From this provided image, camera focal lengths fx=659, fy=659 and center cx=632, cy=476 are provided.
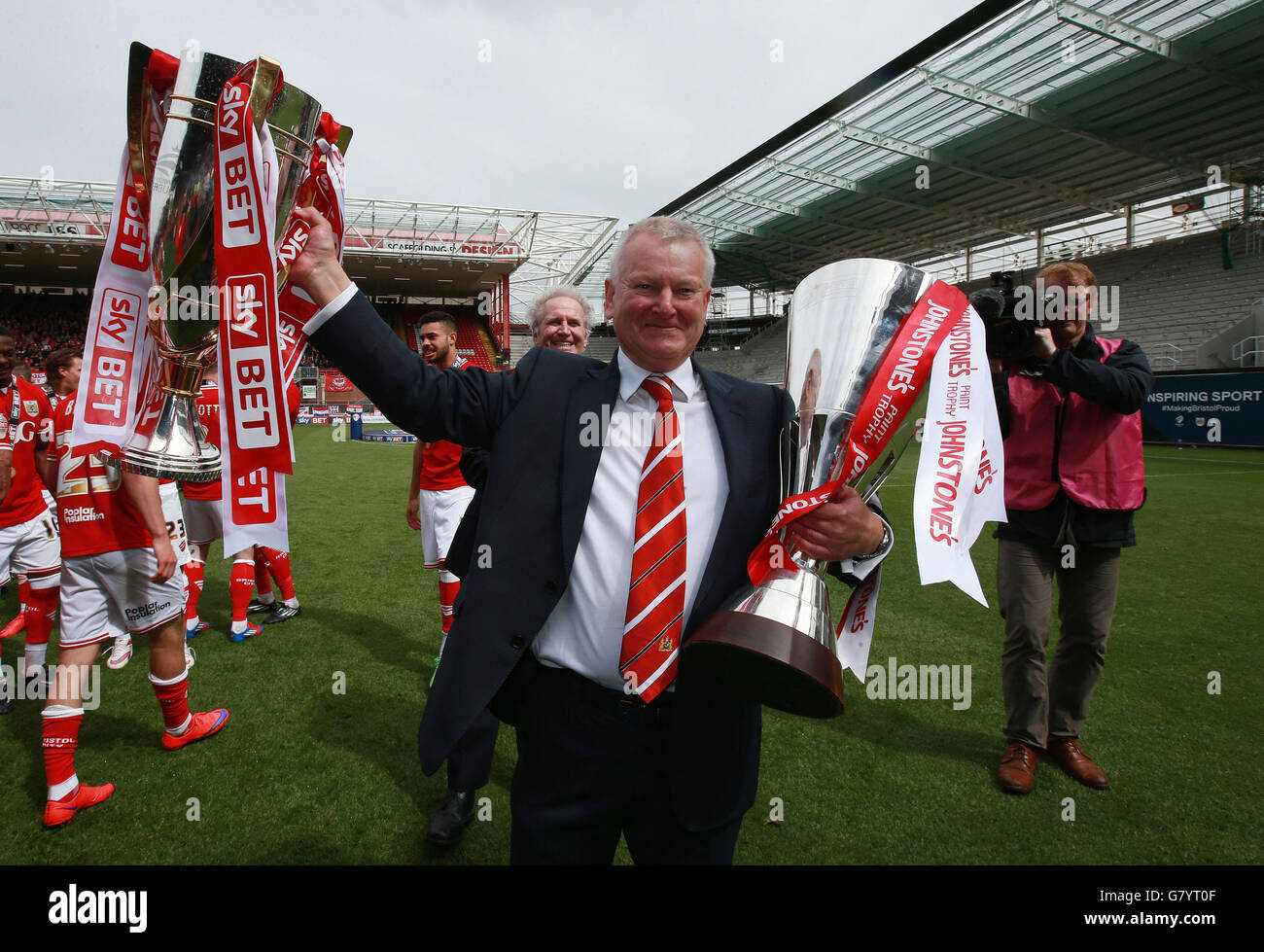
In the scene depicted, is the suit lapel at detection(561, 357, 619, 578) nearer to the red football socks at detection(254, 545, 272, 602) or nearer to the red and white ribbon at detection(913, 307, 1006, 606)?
the red and white ribbon at detection(913, 307, 1006, 606)

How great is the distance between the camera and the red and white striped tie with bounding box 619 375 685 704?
4.66 feet

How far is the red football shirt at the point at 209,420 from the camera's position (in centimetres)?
305

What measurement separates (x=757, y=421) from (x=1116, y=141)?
24.4 meters

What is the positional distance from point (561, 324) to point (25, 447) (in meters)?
3.68

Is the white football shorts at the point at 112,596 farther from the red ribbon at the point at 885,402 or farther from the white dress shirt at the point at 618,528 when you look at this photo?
the red ribbon at the point at 885,402

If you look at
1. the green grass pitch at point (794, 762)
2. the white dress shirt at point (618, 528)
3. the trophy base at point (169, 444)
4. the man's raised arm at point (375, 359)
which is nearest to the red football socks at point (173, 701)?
the green grass pitch at point (794, 762)

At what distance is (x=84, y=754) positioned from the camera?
10.5 feet

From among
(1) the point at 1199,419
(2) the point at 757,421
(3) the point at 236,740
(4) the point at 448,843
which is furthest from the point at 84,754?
(1) the point at 1199,419

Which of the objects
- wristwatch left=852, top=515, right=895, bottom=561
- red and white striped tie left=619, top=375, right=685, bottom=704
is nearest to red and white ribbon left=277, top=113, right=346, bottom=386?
red and white striped tie left=619, top=375, right=685, bottom=704

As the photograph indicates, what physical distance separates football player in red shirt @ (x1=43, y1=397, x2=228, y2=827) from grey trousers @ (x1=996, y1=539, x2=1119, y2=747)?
12.5 ft

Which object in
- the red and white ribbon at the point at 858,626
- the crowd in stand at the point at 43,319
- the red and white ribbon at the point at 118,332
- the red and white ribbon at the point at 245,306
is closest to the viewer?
the red and white ribbon at the point at 245,306

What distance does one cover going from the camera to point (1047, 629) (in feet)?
9.41

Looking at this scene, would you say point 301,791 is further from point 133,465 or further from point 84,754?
point 133,465

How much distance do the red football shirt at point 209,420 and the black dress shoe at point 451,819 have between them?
5.00 ft
